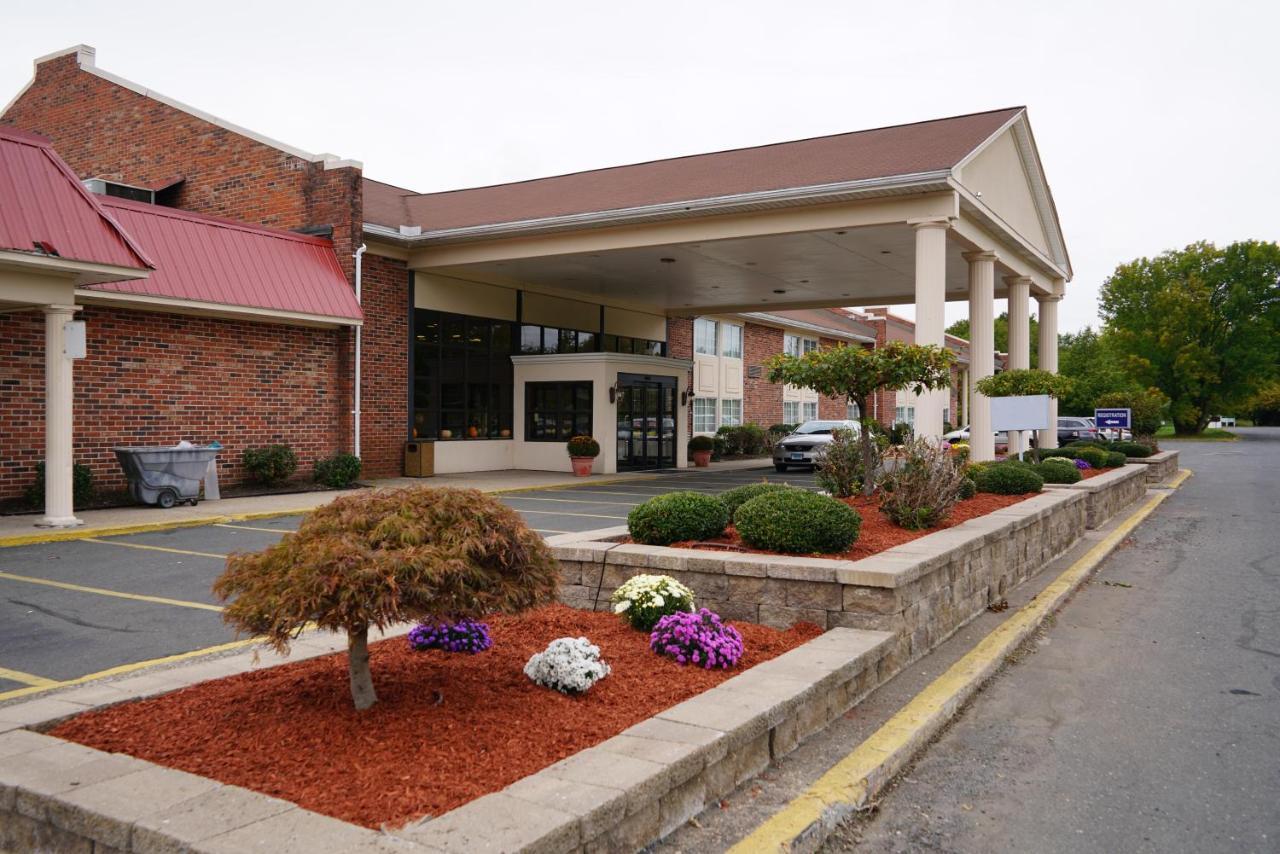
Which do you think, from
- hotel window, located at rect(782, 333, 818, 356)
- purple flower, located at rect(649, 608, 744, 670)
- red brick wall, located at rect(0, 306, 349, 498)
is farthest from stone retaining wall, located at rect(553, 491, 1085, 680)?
hotel window, located at rect(782, 333, 818, 356)

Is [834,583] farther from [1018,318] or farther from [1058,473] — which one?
[1018,318]

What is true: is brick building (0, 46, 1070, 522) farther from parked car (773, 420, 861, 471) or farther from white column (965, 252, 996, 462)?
parked car (773, 420, 861, 471)

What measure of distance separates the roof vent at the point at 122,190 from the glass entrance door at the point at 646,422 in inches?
480

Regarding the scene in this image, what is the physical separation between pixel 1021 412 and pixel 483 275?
13.5 meters

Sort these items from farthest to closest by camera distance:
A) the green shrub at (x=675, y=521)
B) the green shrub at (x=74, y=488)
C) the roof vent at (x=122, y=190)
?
the roof vent at (x=122, y=190) < the green shrub at (x=74, y=488) < the green shrub at (x=675, y=521)

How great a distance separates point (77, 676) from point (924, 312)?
558 inches

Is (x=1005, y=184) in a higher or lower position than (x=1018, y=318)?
higher

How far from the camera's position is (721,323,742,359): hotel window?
35.2 meters

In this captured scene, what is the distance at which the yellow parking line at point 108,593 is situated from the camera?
26.7 feet

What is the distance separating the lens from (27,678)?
5914mm

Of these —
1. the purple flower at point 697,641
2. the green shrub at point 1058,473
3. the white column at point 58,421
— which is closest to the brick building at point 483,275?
the white column at point 58,421

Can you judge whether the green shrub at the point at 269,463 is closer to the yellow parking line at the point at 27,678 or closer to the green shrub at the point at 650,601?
the yellow parking line at the point at 27,678

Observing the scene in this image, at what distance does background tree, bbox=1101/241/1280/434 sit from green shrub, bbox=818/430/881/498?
61.8 m

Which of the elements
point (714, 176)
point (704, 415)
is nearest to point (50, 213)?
point (714, 176)
